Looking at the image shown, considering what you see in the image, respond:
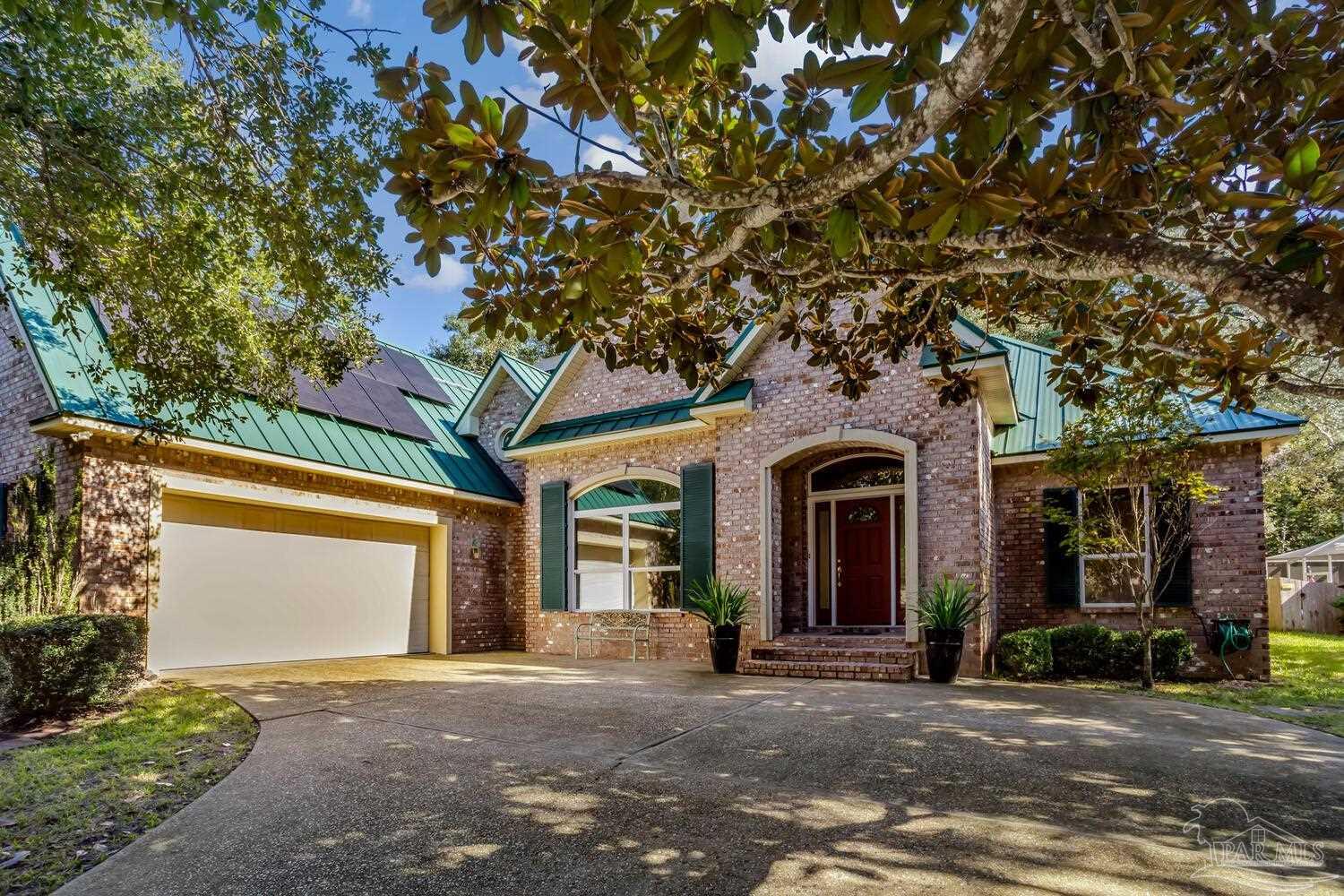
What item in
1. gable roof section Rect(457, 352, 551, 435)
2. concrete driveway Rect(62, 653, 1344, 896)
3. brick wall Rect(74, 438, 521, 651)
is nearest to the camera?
concrete driveway Rect(62, 653, 1344, 896)

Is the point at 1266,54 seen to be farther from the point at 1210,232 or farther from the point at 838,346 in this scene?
the point at 838,346

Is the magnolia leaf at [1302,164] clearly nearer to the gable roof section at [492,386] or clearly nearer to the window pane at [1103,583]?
the window pane at [1103,583]

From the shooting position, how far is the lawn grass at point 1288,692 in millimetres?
7402

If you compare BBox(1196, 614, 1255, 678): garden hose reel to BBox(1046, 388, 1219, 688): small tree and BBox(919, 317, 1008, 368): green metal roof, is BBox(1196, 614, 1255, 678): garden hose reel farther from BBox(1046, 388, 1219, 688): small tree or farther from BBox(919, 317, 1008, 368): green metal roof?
BBox(919, 317, 1008, 368): green metal roof

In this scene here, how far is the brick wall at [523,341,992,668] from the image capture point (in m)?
10.1

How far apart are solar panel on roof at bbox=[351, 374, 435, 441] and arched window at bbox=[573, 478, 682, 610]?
325 centimetres

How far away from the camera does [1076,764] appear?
16.7 feet

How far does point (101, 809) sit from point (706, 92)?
5516mm

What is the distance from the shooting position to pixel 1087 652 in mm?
10133

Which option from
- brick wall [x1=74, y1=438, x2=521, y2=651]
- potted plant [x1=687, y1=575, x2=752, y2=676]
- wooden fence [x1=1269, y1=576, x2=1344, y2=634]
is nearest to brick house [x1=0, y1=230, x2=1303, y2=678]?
brick wall [x1=74, y1=438, x2=521, y2=651]

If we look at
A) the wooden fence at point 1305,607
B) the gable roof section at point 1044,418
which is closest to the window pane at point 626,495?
the gable roof section at point 1044,418

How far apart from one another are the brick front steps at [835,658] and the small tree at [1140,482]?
2.82 meters

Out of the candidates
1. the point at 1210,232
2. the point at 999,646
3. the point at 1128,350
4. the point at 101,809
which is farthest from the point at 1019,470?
the point at 101,809

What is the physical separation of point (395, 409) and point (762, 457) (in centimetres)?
705
